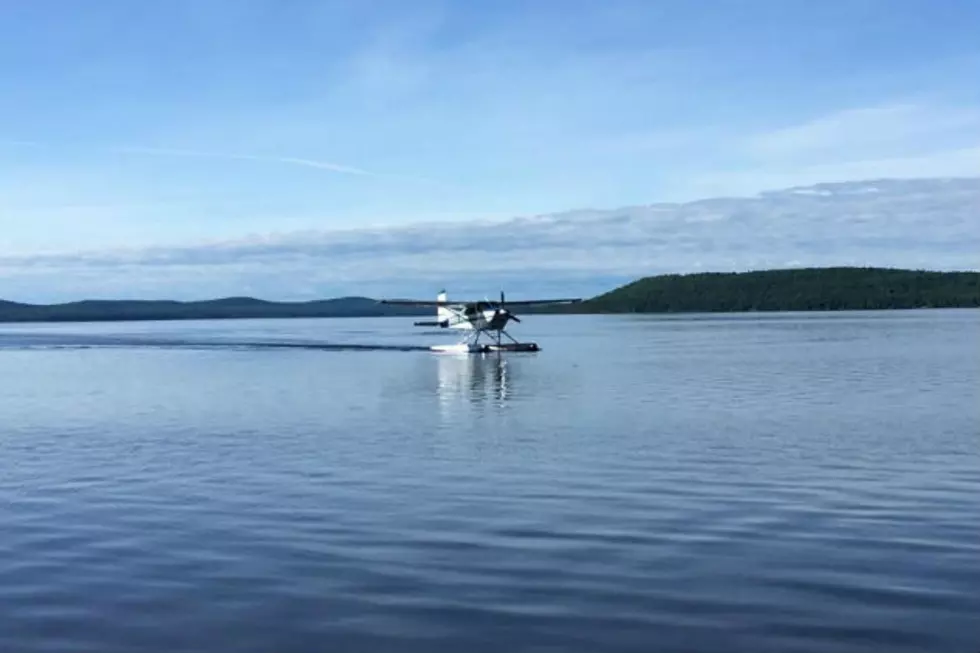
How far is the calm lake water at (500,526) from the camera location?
25.1 ft

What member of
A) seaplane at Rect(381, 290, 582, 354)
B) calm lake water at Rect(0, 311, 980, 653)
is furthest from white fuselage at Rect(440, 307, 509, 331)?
calm lake water at Rect(0, 311, 980, 653)

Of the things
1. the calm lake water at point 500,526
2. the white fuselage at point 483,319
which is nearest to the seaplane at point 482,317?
the white fuselage at point 483,319

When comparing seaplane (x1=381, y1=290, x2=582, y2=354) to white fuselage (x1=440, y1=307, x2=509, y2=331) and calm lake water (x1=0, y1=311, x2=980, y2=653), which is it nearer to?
white fuselage (x1=440, y1=307, x2=509, y2=331)

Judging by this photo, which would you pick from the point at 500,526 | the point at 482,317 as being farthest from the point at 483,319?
the point at 500,526

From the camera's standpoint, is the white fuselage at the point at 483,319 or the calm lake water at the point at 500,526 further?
the white fuselage at the point at 483,319

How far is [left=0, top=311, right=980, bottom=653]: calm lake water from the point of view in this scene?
764 centimetres

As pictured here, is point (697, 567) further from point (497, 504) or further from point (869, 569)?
point (497, 504)

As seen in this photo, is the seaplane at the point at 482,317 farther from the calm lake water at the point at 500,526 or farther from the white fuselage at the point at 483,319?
the calm lake water at the point at 500,526

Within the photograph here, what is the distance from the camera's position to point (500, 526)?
36.3 ft

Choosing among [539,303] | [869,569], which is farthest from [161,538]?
[539,303]

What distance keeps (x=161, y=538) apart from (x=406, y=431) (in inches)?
386

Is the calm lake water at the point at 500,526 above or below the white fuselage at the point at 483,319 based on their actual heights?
below

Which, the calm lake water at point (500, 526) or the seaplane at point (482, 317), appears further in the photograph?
the seaplane at point (482, 317)

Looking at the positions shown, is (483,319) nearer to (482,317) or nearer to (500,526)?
(482,317)
